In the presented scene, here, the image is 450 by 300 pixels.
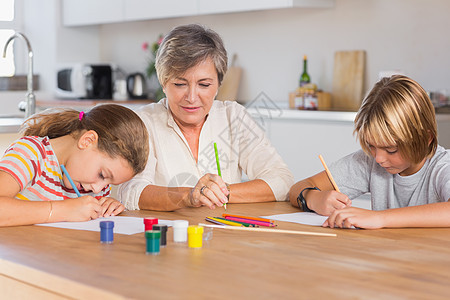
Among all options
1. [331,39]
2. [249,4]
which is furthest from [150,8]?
[331,39]

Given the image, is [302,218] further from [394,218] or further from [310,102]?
[310,102]

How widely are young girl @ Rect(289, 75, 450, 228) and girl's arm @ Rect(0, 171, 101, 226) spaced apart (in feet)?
2.07

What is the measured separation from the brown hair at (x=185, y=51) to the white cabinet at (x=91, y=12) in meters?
3.44

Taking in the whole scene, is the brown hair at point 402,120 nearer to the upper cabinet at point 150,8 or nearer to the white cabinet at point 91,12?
the upper cabinet at point 150,8

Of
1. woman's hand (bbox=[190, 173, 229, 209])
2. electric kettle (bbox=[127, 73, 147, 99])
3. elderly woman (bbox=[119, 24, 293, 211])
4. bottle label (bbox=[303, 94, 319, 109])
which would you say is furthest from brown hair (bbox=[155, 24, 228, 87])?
electric kettle (bbox=[127, 73, 147, 99])

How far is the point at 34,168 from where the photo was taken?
5.63 ft

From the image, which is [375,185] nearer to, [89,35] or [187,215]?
[187,215]

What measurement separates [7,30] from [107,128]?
479 centimetres

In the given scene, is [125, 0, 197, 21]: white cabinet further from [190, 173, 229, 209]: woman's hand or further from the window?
[190, 173, 229, 209]: woman's hand

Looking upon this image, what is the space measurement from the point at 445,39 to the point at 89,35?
3.51 metres

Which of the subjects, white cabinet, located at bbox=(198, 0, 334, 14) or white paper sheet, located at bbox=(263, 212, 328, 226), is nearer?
white paper sheet, located at bbox=(263, 212, 328, 226)

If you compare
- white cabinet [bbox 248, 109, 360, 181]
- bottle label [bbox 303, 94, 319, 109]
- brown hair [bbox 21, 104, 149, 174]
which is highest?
brown hair [bbox 21, 104, 149, 174]

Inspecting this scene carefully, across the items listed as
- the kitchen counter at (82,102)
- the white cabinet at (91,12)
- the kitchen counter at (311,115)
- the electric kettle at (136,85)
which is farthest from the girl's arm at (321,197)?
the white cabinet at (91,12)

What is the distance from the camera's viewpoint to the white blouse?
2234mm
